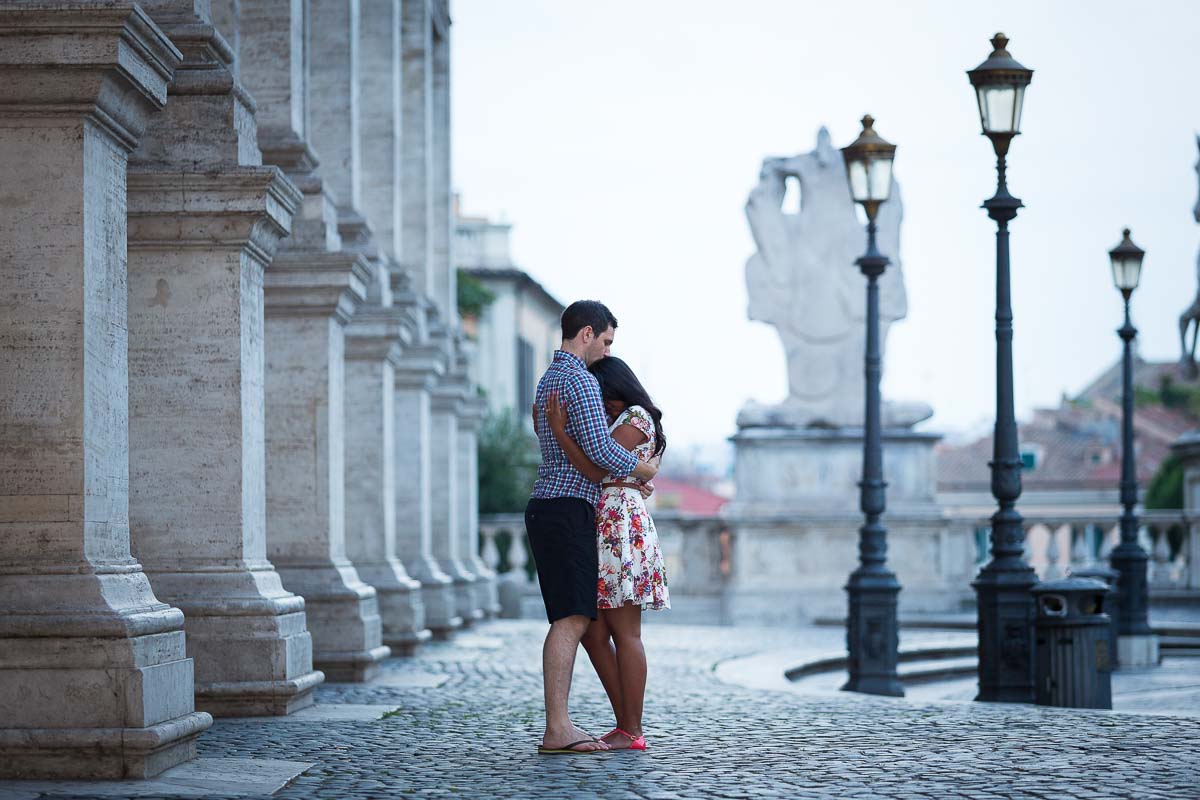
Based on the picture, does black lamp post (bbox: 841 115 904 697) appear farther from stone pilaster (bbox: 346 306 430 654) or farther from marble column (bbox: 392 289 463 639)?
marble column (bbox: 392 289 463 639)

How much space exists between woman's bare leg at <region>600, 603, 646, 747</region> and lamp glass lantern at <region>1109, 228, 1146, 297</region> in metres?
13.4

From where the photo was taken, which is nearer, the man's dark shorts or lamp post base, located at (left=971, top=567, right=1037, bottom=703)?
the man's dark shorts

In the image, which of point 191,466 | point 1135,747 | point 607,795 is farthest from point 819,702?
point 607,795

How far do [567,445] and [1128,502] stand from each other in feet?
43.3

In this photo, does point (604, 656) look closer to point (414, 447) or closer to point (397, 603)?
point (397, 603)

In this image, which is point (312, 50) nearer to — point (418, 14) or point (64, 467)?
point (418, 14)

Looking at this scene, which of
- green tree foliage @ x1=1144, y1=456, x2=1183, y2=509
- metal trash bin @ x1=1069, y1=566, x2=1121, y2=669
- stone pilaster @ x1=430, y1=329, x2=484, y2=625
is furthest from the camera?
green tree foliage @ x1=1144, y1=456, x2=1183, y2=509

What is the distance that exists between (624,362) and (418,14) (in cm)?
1438

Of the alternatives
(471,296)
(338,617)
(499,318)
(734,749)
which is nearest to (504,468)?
(471,296)

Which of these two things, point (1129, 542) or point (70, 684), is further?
point (1129, 542)

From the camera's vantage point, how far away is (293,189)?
418 inches

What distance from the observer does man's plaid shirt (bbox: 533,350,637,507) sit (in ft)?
28.7

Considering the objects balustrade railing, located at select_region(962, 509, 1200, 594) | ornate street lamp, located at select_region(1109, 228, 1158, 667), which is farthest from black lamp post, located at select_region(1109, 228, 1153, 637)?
balustrade railing, located at select_region(962, 509, 1200, 594)

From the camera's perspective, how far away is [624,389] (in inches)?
358
